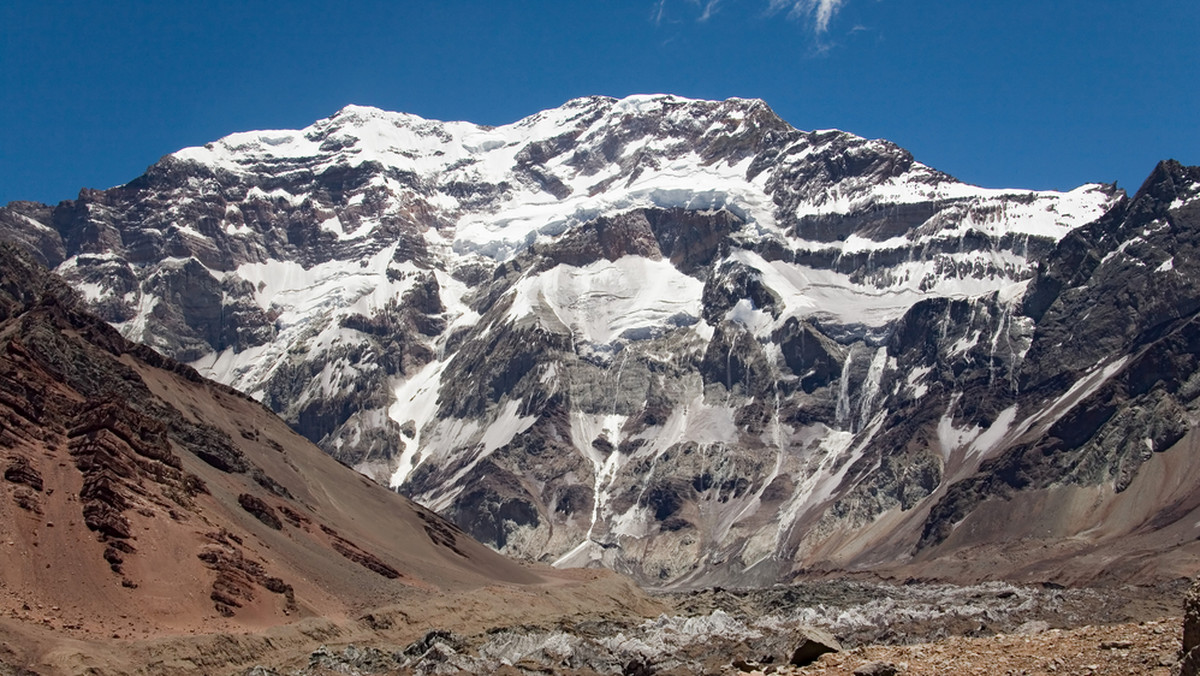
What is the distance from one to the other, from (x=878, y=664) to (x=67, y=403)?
4111 inches

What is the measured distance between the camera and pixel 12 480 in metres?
92.2

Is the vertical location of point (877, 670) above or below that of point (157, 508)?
below

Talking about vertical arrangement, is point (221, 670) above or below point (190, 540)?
below

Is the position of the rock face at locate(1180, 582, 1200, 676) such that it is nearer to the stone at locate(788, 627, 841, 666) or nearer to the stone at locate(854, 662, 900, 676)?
the stone at locate(854, 662, 900, 676)

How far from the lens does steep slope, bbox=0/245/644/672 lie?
81.1m

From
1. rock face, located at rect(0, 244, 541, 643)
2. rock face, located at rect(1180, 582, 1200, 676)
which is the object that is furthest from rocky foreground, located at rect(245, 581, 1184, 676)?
rock face, located at rect(0, 244, 541, 643)

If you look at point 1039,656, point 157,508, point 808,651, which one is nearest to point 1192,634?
point 1039,656

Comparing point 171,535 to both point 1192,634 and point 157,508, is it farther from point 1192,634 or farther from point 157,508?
point 1192,634

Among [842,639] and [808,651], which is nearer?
[808,651]

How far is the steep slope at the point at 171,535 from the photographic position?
266 ft

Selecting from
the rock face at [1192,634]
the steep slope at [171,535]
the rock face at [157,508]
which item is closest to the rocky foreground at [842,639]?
the rock face at [1192,634]

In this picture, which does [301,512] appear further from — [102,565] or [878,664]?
[878,664]

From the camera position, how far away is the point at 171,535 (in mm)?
100312

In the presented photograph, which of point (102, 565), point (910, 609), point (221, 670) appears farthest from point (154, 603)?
point (910, 609)
